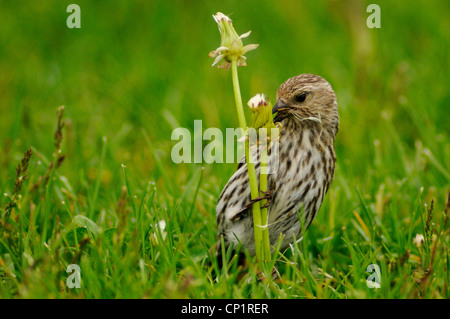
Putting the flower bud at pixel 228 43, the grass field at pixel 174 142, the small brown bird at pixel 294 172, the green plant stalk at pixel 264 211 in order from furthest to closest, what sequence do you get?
the small brown bird at pixel 294 172 → the grass field at pixel 174 142 → the green plant stalk at pixel 264 211 → the flower bud at pixel 228 43

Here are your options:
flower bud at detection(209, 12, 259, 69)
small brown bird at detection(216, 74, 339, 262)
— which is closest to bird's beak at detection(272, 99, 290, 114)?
small brown bird at detection(216, 74, 339, 262)

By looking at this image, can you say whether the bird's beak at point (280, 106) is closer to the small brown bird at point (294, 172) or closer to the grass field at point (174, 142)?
the small brown bird at point (294, 172)

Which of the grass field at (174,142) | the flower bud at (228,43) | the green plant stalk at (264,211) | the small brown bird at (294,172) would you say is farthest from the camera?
the small brown bird at (294,172)

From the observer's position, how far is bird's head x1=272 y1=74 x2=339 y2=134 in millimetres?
3275

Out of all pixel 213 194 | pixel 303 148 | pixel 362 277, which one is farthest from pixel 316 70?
pixel 362 277

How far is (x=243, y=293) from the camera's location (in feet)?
9.75

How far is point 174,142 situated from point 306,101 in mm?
1922

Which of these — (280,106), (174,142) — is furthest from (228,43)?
(174,142)

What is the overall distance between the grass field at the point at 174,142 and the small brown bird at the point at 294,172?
0.61 ft

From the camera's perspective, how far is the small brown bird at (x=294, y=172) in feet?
10.5

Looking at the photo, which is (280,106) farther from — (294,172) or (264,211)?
(264,211)

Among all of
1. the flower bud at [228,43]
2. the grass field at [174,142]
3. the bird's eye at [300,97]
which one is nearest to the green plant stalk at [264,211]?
the grass field at [174,142]

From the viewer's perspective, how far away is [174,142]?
5031 mm
